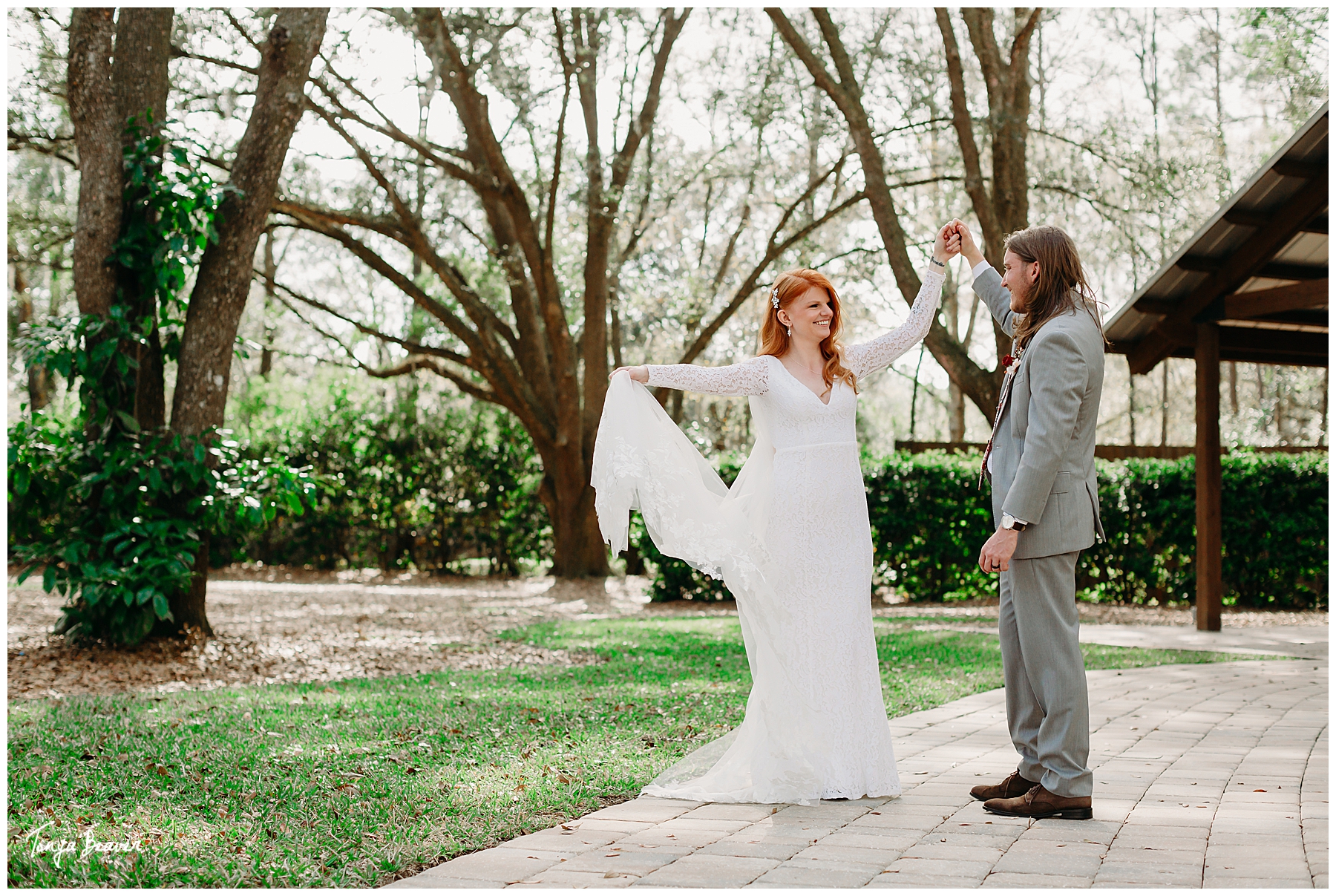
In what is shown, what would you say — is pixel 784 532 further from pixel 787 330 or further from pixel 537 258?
pixel 537 258

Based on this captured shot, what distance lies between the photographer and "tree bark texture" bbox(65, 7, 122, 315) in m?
8.27

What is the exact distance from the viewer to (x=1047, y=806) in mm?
3922

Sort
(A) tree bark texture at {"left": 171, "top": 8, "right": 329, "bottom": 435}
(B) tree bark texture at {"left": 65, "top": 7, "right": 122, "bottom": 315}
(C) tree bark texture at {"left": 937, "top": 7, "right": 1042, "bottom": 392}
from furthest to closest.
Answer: (C) tree bark texture at {"left": 937, "top": 7, "right": 1042, "bottom": 392} → (A) tree bark texture at {"left": 171, "top": 8, "right": 329, "bottom": 435} → (B) tree bark texture at {"left": 65, "top": 7, "right": 122, "bottom": 315}

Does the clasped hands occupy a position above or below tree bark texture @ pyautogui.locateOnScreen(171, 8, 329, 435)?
below

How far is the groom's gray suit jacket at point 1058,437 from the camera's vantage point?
156 inches

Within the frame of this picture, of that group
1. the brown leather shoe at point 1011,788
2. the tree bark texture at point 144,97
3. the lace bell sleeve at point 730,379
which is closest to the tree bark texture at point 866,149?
the tree bark texture at point 144,97

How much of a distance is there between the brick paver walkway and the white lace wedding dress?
7.7 inches

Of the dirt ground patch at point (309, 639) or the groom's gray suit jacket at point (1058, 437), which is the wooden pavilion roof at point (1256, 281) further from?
the dirt ground patch at point (309, 639)

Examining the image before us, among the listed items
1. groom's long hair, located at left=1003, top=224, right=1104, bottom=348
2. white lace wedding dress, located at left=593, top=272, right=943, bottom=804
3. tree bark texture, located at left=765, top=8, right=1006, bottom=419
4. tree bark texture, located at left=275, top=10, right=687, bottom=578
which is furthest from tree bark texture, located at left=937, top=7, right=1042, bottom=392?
white lace wedding dress, located at left=593, top=272, right=943, bottom=804

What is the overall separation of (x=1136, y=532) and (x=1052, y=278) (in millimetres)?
10076

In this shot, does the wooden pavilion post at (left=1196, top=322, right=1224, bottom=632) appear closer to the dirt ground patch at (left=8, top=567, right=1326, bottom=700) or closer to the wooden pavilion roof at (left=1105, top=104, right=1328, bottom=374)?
the wooden pavilion roof at (left=1105, top=104, right=1328, bottom=374)

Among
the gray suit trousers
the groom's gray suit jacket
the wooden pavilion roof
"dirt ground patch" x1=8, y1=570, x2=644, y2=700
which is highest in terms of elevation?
the wooden pavilion roof

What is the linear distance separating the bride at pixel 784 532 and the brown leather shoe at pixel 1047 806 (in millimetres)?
482

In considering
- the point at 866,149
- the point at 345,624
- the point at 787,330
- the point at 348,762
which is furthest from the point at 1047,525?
the point at 345,624
